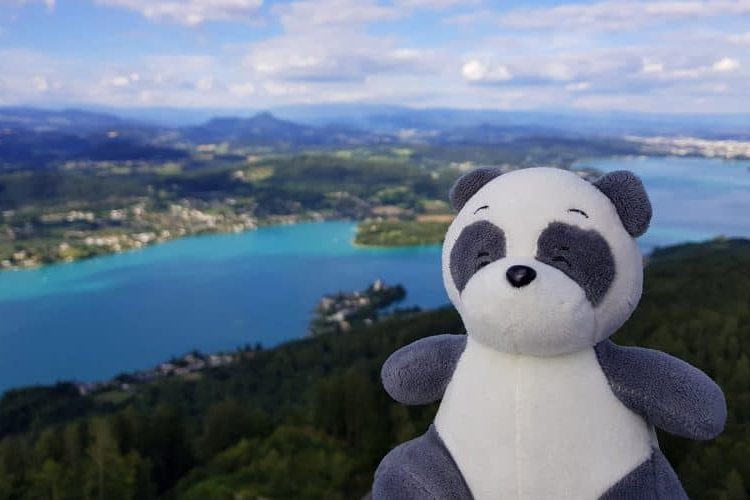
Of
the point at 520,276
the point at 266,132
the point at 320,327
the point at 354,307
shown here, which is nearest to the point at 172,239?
the point at 354,307

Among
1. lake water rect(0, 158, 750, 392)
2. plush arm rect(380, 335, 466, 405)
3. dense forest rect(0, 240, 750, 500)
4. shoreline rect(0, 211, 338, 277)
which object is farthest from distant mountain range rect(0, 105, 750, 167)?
plush arm rect(380, 335, 466, 405)

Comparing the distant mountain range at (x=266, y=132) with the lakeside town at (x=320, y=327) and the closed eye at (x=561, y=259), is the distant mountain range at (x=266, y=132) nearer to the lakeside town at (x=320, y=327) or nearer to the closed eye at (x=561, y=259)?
the lakeside town at (x=320, y=327)

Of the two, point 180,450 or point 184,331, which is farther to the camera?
point 184,331

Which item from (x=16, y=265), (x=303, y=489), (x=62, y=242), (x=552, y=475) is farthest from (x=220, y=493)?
(x=62, y=242)

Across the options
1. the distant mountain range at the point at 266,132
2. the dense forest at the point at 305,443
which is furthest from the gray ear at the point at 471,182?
the distant mountain range at the point at 266,132

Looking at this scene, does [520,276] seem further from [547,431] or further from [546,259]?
[547,431]

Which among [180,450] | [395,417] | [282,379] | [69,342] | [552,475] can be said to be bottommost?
[69,342]

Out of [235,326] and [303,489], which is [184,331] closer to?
[235,326]
